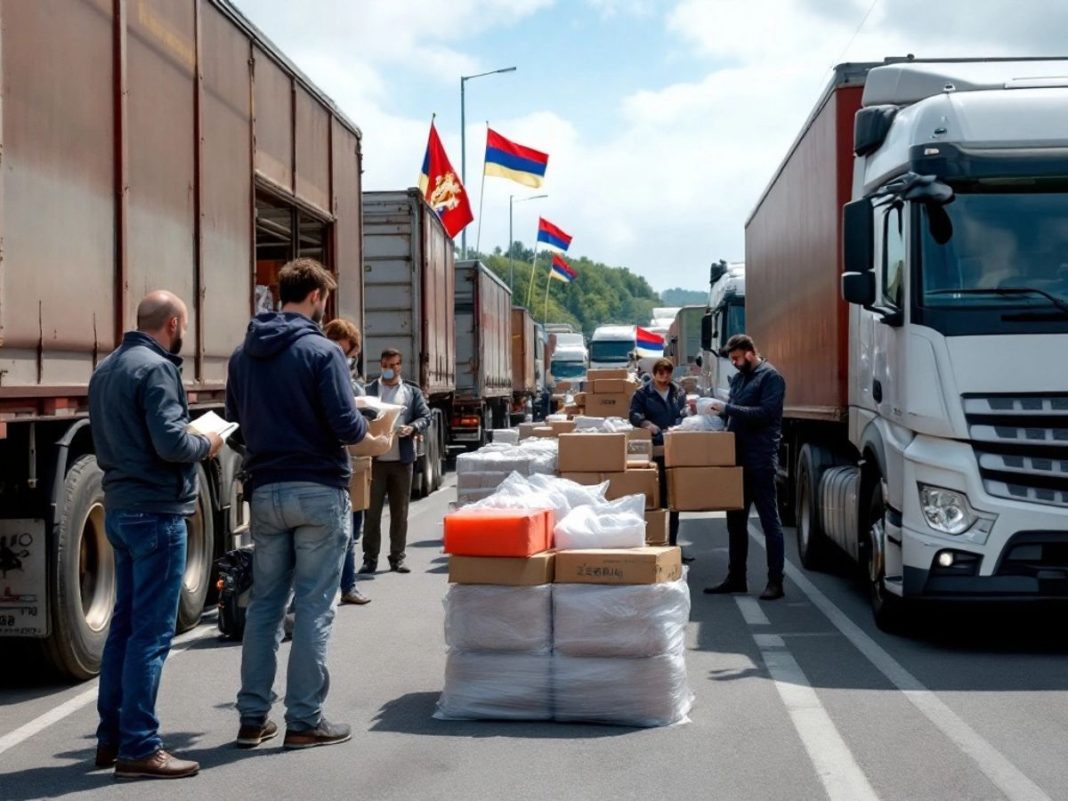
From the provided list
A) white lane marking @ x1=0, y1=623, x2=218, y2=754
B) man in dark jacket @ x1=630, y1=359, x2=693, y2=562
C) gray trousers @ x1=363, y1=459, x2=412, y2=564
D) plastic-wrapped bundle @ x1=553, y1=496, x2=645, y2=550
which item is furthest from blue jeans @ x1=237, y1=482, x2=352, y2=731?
man in dark jacket @ x1=630, y1=359, x2=693, y2=562

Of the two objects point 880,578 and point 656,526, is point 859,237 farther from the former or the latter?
point 656,526

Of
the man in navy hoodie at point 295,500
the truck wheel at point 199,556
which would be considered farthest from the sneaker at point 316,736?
the truck wheel at point 199,556

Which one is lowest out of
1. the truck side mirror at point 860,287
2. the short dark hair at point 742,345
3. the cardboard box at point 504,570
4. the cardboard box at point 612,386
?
the cardboard box at point 504,570

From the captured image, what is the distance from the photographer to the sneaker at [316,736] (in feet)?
20.3

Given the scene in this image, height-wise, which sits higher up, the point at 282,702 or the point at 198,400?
the point at 198,400

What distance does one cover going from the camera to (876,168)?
995 cm

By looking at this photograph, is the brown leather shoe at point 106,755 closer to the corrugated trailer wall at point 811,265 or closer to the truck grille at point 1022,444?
the truck grille at point 1022,444

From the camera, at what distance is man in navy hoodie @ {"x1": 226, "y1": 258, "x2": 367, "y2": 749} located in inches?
242

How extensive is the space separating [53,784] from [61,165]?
10.6 feet

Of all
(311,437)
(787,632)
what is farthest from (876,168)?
(311,437)

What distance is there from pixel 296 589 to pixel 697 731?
1890mm

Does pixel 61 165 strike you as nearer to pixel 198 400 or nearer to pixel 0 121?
pixel 0 121

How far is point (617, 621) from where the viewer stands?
22.0 feet

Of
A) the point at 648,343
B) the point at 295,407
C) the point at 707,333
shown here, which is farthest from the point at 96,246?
the point at 648,343
